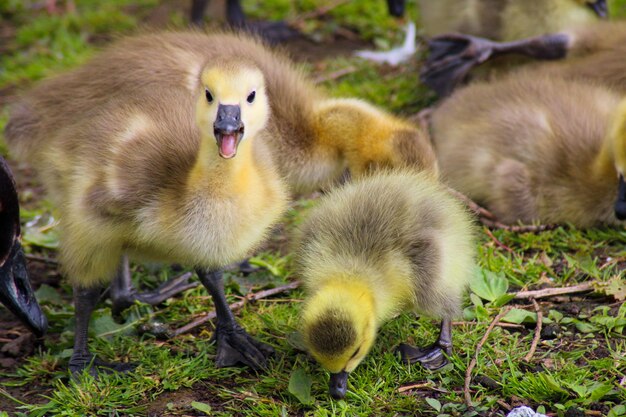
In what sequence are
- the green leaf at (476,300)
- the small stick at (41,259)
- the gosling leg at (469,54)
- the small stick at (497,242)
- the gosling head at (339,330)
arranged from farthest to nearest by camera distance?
the gosling leg at (469,54) < the small stick at (41,259) < the small stick at (497,242) < the green leaf at (476,300) < the gosling head at (339,330)

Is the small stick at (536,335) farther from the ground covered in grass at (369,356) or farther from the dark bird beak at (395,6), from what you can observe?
the dark bird beak at (395,6)

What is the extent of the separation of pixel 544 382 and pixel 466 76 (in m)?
2.28

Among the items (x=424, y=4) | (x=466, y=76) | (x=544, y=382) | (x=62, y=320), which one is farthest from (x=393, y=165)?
(x=424, y=4)

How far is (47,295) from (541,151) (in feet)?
6.06

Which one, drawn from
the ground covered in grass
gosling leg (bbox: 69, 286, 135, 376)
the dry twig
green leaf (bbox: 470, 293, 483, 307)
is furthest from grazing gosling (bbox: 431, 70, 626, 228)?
gosling leg (bbox: 69, 286, 135, 376)

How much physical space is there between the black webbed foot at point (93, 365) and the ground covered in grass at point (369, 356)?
0.03 metres

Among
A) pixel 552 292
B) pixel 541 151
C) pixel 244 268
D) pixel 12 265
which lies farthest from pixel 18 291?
pixel 541 151

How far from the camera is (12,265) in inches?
105

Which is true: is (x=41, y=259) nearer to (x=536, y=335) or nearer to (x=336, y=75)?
(x=536, y=335)

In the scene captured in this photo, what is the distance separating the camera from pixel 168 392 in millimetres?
2561

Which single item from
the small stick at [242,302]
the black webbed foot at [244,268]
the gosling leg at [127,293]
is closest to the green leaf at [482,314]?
the small stick at [242,302]

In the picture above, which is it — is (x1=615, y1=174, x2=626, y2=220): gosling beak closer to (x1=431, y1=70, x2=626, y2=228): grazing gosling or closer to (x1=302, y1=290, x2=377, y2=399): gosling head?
(x1=431, y1=70, x2=626, y2=228): grazing gosling

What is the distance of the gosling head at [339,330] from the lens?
88.2 inches

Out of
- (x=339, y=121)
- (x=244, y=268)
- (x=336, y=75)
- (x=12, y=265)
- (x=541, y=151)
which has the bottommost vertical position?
(x=244, y=268)
